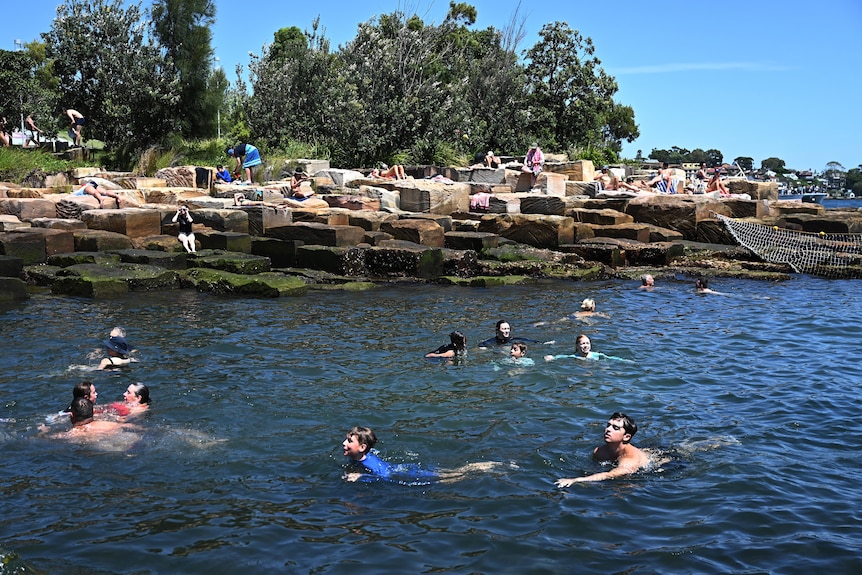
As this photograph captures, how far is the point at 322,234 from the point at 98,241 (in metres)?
5.00

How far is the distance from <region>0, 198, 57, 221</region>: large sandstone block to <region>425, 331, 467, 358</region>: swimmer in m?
13.2

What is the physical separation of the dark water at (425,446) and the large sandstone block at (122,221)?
16.0ft

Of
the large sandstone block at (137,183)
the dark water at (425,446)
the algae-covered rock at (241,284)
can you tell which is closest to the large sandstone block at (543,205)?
the dark water at (425,446)

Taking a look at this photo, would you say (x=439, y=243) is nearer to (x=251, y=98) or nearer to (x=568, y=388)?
(x=568, y=388)

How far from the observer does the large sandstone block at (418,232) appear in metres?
20.9

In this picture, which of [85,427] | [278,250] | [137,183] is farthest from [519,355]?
[137,183]

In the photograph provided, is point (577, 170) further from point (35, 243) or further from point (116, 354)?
point (116, 354)

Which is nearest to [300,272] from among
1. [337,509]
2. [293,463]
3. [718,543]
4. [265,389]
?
[265,389]

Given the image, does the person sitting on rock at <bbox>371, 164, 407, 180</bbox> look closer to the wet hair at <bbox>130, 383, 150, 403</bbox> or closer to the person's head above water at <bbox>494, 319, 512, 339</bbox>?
the person's head above water at <bbox>494, 319, 512, 339</bbox>

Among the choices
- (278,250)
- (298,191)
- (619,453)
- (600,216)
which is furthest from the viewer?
(600,216)

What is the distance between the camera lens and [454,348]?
1258 cm

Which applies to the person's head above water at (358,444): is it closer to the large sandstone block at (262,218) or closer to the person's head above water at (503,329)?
the person's head above water at (503,329)

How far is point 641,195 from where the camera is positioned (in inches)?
1051

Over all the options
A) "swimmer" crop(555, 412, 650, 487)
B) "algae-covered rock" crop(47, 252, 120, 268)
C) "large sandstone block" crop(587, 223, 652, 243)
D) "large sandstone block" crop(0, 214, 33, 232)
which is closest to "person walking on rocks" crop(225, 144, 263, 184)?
"large sandstone block" crop(0, 214, 33, 232)
